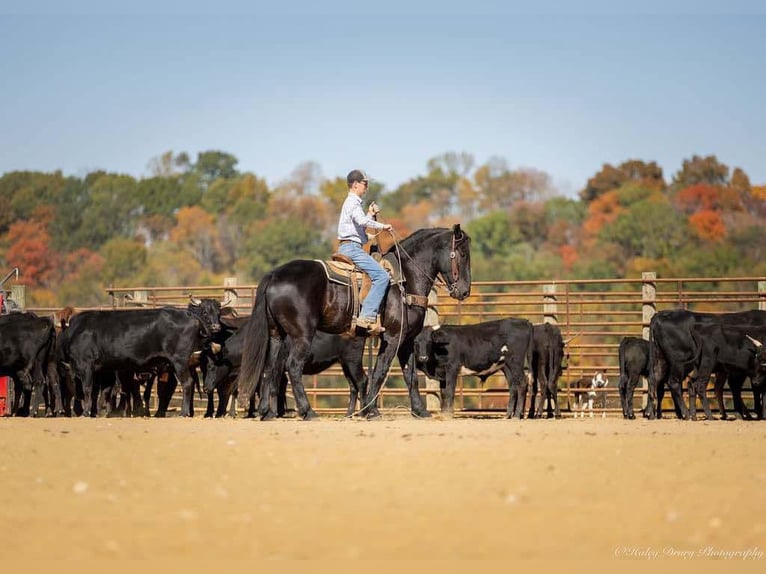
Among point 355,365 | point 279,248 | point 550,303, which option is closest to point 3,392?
point 355,365

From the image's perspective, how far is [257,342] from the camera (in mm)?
15102

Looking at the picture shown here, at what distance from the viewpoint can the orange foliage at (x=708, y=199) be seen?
282ft

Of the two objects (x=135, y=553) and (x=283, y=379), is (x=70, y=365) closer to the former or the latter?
(x=283, y=379)

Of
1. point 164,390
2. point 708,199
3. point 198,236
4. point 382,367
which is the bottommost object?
point 164,390

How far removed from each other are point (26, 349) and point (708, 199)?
74338 mm

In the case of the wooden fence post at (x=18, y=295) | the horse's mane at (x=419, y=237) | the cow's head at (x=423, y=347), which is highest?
the horse's mane at (x=419, y=237)

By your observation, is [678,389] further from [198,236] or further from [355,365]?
[198,236]

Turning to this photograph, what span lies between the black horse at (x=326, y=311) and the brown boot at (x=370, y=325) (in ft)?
0.41

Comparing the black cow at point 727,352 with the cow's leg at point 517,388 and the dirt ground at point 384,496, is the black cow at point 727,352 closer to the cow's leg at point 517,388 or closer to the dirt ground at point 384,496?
the cow's leg at point 517,388

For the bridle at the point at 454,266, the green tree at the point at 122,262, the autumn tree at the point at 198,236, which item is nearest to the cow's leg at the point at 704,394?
the bridle at the point at 454,266

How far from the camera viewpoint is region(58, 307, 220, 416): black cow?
17844mm

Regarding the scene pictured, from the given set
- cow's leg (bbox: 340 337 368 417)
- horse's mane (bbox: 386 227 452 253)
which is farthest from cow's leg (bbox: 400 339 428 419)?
cow's leg (bbox: 340 337 368 417)

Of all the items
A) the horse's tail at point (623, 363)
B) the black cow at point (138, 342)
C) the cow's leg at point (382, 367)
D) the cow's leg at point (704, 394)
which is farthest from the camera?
the horse's tail at point (623, 363)

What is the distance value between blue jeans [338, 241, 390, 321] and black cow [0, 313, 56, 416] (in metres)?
5.42
